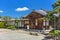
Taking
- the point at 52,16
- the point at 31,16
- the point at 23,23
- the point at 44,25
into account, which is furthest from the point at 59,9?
the point at 23,23

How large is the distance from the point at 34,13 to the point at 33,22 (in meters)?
2.08

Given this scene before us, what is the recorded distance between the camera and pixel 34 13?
39.8 meters

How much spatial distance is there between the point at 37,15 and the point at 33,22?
2.05 m

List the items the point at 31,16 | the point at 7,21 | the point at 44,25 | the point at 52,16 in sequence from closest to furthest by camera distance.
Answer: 1. the point at 52,16
2. the point at 44,25
3. the point at 31,16
4. the point at 7,21

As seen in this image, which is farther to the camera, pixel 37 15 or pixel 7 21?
pixel 7 21

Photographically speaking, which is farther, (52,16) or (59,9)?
(52,16)

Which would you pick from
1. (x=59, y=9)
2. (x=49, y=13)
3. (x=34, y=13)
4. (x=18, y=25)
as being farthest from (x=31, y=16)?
(x=59, y=9)

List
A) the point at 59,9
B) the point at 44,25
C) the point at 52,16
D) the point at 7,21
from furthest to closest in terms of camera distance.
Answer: the point at 7,21 < the point at 44,25 < the point at 52,16 < the point at 59,9

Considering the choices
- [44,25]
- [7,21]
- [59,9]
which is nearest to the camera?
[59,9]

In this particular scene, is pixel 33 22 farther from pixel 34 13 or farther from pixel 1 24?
pixel 1 24

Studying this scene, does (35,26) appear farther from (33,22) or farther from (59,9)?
(59,9)

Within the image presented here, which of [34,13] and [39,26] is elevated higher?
[34,13]

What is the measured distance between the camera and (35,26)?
39.5m

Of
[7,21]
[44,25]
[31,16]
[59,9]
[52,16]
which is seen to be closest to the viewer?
[59,9]
